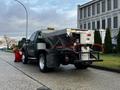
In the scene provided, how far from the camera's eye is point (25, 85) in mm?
12250

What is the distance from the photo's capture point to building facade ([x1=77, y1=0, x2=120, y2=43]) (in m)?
60.5

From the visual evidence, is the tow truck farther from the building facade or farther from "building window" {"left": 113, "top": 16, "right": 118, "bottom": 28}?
"building window" {"left": 113, "top": 16, "right": 118, "bottom": 28}

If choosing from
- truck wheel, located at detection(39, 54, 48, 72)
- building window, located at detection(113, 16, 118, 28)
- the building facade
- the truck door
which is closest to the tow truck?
truck wheel, located at detection(39, 54, 48, 72)

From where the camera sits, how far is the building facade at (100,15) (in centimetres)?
6053

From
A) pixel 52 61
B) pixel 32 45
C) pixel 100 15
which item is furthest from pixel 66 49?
pixel 100 15

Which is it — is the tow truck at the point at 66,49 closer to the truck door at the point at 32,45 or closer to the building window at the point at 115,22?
the truck door at the point at 32,45

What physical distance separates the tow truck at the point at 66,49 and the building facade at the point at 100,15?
39.8 metres

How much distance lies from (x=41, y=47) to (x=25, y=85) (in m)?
7.14

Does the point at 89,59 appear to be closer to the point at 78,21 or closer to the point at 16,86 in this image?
the point at 16,86

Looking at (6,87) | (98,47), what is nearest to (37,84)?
(6,87)

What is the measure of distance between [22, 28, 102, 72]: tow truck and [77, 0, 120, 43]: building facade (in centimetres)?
3976

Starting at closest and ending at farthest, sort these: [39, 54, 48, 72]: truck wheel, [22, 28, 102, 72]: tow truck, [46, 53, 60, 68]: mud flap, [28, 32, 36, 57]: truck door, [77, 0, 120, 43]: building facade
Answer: [22, 28, 102, 72]: tow truck, [46, 53, 60, 68]: mud flap, [39, 54, 48, 72]: truck wheel, [28, 32, 36, 57]: truck door, [77, 0, 120, 43]: building facade

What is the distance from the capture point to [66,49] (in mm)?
16391

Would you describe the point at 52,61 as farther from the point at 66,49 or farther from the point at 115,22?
the point at 115,22
